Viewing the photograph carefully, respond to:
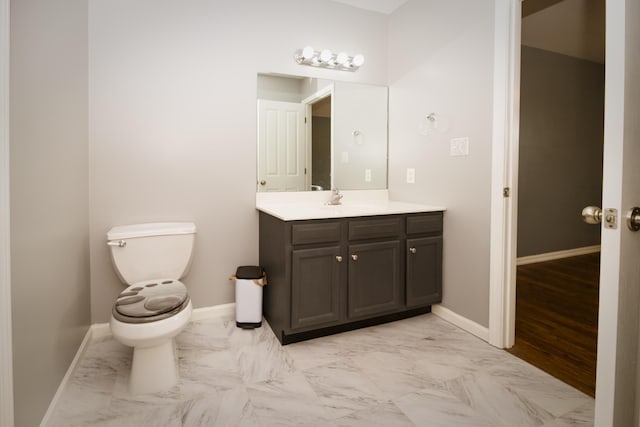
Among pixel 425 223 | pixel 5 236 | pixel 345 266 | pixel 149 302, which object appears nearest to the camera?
pixel 5 236

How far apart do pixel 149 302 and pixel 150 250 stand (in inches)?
18.4

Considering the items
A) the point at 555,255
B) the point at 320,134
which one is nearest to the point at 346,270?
the point at 320,134

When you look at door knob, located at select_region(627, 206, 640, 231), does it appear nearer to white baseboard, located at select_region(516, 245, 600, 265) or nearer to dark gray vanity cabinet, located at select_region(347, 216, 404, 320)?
dark gray vanity cabinet, located at select_region(347, 216, 404, 320)

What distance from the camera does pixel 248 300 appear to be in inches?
95.3

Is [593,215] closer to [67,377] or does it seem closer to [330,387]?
[330,387]

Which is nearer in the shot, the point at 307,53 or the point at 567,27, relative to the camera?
the point at 307,53

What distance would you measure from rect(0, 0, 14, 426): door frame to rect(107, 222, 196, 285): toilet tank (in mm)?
917

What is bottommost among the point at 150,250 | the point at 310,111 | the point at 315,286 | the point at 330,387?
the point at 330,387

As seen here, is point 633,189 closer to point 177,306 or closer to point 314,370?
point 314,370

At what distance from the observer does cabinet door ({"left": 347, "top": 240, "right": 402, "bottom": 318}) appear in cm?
229

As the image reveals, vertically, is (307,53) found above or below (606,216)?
above

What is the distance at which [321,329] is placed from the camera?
232cm

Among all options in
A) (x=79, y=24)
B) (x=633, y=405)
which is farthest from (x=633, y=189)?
(x=79, y=24)

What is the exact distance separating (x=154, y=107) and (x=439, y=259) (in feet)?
7.06
